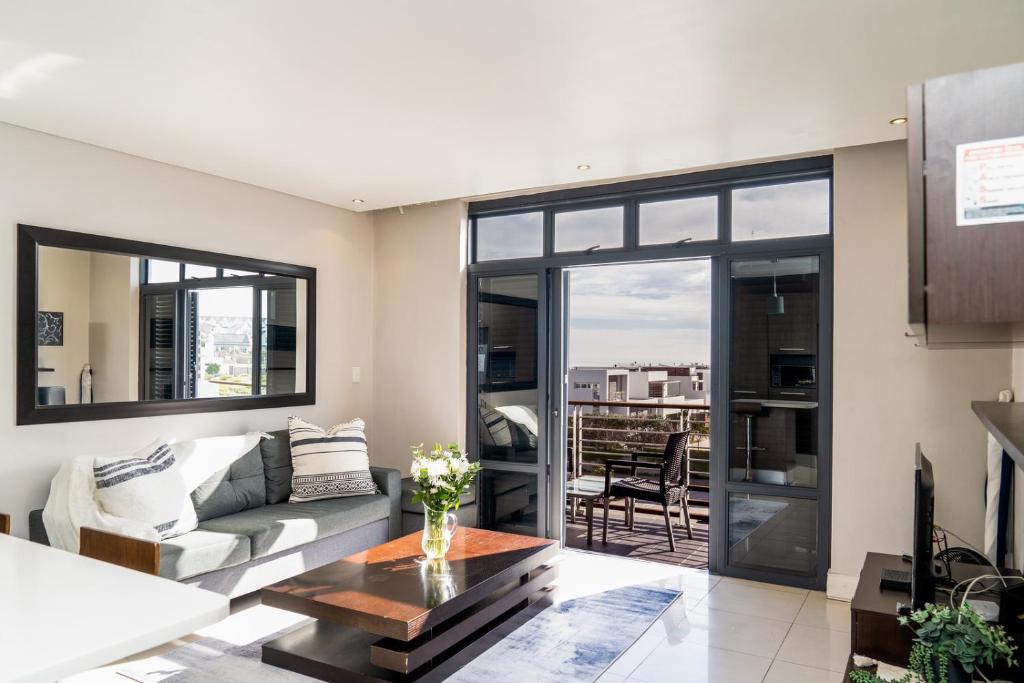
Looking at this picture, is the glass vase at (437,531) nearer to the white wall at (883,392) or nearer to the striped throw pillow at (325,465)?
the striped throw pillow at (325,465)

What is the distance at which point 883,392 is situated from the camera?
3.86 metres

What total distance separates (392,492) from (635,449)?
2.96 metres

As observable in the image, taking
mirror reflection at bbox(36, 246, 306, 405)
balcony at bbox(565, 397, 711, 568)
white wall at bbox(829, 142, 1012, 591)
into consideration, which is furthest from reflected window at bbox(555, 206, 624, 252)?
mirror reflection at bbox(36, 246, 306, 405)

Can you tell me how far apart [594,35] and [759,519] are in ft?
10.5

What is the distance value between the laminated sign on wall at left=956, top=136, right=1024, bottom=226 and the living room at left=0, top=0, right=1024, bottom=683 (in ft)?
1.31

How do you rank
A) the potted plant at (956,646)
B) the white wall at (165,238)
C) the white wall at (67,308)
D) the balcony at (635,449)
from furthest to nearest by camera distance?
the balcony at (635,449) → the white wall at (67,308) → the white wall at (165,238) → the potted plant at (956,646)

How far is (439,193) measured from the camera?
4.88 meters

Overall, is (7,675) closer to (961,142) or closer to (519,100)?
(961,142)

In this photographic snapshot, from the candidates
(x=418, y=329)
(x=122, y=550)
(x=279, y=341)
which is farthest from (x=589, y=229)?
(x=122, y=550)

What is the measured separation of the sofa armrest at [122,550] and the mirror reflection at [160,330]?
6.01 ft

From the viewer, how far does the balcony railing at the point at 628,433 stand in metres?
6.57

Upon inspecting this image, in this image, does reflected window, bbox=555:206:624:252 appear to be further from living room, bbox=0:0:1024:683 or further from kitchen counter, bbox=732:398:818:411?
kitchen counter, bbox=732:398:818:411

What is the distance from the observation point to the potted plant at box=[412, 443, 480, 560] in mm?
3338

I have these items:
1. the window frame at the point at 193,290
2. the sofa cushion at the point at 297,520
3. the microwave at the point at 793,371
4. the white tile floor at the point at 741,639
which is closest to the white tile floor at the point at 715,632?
the white tile floor at the point at 741,639
